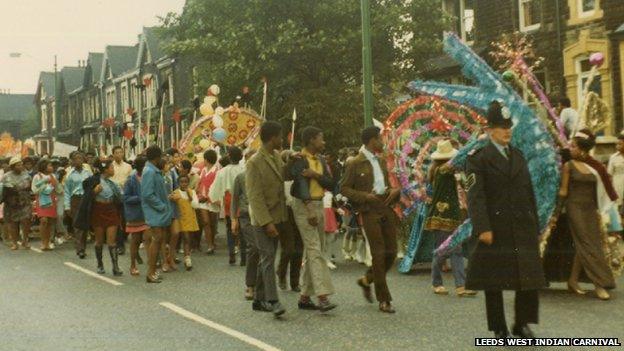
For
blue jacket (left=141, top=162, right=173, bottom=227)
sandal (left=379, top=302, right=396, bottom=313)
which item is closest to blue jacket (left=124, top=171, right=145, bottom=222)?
blue jacket (left=141, top=162, right=173, bottom=227)

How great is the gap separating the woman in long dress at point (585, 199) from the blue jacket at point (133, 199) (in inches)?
227

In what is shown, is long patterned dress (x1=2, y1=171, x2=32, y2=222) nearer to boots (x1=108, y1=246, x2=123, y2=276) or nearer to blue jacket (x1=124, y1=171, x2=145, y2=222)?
boots (x1=108, y1=246, x2=123, y2=276)

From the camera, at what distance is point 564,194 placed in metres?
10.9

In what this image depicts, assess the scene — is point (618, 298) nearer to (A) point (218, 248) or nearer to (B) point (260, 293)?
(B) point (260, 293)

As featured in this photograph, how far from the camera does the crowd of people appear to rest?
763cm

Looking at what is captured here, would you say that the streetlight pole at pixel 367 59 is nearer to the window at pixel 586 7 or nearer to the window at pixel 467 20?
the window at pixel 586 7

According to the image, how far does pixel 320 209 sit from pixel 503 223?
9.93 ft

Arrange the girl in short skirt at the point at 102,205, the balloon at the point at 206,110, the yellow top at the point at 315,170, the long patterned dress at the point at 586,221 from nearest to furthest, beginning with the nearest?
the yellow top at the point at 315,170 → the long patterned dress at the point at 586,221 → the girl in short skirt at the point at 102,205 → the balloon at the point at 206,110

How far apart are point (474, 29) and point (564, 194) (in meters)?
22.9

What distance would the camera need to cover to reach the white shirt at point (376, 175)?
1018 cm

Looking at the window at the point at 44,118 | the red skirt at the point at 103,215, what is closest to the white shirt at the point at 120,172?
the red skirt at the point at 103,215

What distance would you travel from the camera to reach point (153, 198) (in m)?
13.3

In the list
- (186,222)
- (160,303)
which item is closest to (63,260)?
(186,222)

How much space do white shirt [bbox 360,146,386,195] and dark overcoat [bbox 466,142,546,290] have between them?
100 inches
